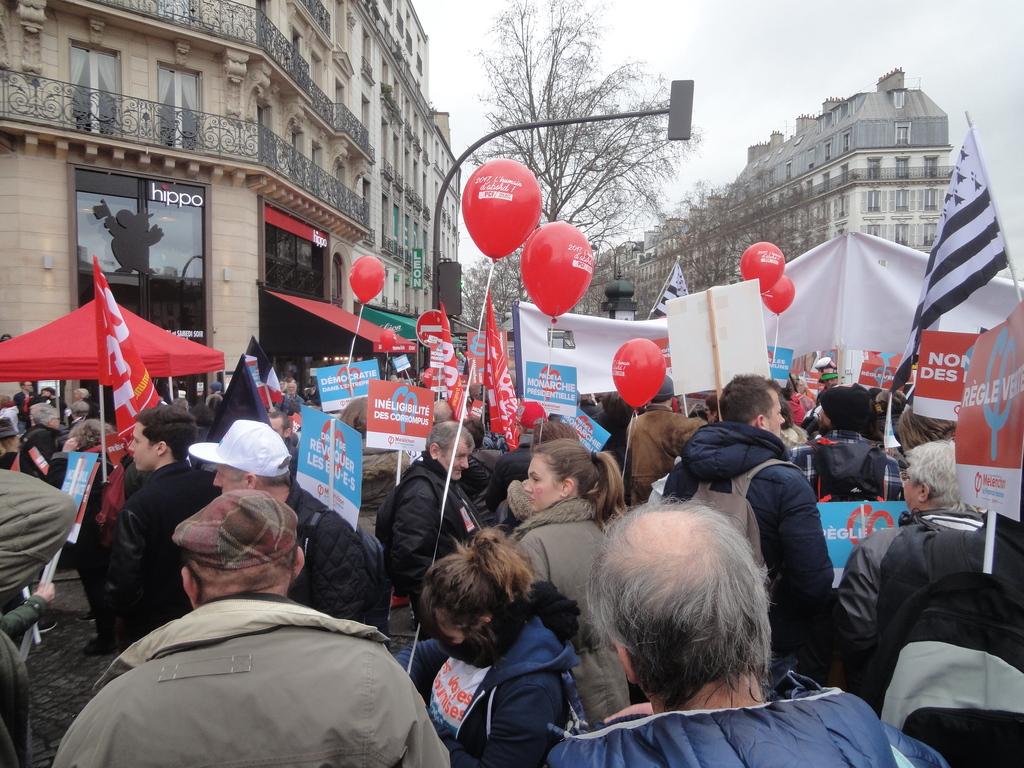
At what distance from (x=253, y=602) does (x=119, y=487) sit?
150 inches

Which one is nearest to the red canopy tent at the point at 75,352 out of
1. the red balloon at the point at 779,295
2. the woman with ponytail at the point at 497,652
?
the woman with ponytail at the point at 497,652

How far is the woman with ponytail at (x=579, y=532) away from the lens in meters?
2.19

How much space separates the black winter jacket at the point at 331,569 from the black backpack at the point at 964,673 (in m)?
1.99

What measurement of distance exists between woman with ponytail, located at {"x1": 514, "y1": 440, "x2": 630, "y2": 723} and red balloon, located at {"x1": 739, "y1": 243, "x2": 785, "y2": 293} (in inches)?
190

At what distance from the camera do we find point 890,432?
3.84 metres

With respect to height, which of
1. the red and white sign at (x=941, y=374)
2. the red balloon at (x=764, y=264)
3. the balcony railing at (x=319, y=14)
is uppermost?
the balcony railing at (x=319, y=14)

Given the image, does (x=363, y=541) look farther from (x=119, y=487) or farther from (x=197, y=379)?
(x=197, y=379)

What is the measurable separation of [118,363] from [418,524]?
8.63 feet

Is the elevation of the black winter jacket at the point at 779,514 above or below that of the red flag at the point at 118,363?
below

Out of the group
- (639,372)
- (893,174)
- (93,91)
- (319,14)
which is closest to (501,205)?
(639,372)

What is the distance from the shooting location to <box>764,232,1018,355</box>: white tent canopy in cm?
502

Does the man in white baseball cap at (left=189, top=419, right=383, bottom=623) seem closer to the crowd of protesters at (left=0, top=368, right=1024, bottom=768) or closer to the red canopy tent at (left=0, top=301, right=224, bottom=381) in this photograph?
the crowd of protesters at (left=0, top=368, right=1024, bottom=768)

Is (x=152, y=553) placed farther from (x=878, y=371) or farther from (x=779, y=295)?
(x=878, y=371)

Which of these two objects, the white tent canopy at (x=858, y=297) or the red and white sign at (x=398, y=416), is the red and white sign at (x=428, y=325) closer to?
the red and white sign at (x=398, y=416)
